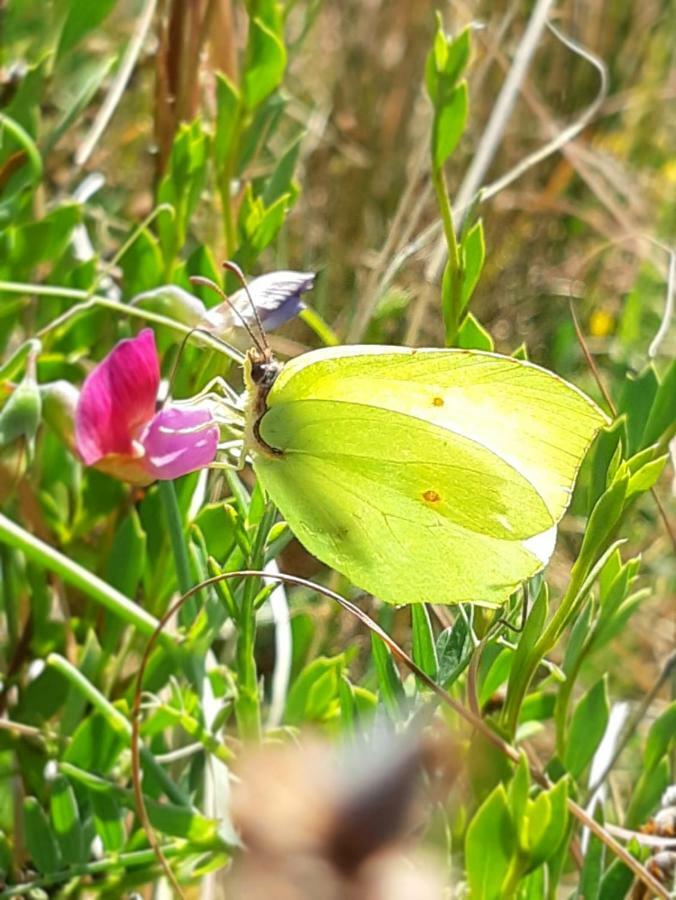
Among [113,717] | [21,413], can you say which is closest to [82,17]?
[21,413]

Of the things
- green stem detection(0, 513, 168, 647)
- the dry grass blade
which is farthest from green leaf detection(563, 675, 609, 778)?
green stem detection(0, 513, 168, 647)

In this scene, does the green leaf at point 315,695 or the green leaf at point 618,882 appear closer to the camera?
the green leaf at point 618,882

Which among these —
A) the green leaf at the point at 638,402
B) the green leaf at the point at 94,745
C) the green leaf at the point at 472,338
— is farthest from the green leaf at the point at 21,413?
the green leaf at the point at 638,402

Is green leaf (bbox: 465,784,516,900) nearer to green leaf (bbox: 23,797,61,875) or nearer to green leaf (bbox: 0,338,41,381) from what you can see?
green leaf (bbox: 23,797,61,875)

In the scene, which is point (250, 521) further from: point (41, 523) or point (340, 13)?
point (340, 13)

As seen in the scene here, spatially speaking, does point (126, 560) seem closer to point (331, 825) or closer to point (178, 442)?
point (178, 442)

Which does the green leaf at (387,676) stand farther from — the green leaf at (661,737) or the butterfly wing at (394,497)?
the green leaf at (661,737)

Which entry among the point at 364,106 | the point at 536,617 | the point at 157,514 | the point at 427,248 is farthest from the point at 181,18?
the point at 364,106
